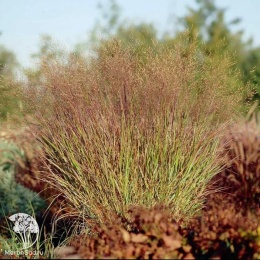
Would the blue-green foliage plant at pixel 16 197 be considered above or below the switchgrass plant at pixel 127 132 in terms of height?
below

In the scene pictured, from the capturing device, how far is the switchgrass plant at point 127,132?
4922 millimetres

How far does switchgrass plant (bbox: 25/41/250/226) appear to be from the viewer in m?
4.92

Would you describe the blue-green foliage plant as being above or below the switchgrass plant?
below

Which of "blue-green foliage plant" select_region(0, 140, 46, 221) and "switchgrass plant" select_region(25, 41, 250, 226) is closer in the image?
"switchgrass plant" select_region(25, 41, 250, 226)

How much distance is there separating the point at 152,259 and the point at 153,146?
1487 mm

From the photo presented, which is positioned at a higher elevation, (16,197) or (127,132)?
(127,132)

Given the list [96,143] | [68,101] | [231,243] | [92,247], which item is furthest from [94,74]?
[231,243]

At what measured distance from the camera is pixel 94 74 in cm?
523

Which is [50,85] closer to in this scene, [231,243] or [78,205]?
[78,205]

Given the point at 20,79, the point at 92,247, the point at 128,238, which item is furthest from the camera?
the point at 20,79

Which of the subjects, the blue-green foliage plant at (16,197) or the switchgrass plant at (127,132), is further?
the blue-green foliage plant at (16,197)

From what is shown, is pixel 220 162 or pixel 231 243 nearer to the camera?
pixel 231 243

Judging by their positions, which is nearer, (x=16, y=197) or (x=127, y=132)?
(x=127, y=132)

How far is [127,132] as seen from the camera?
4910 mm
